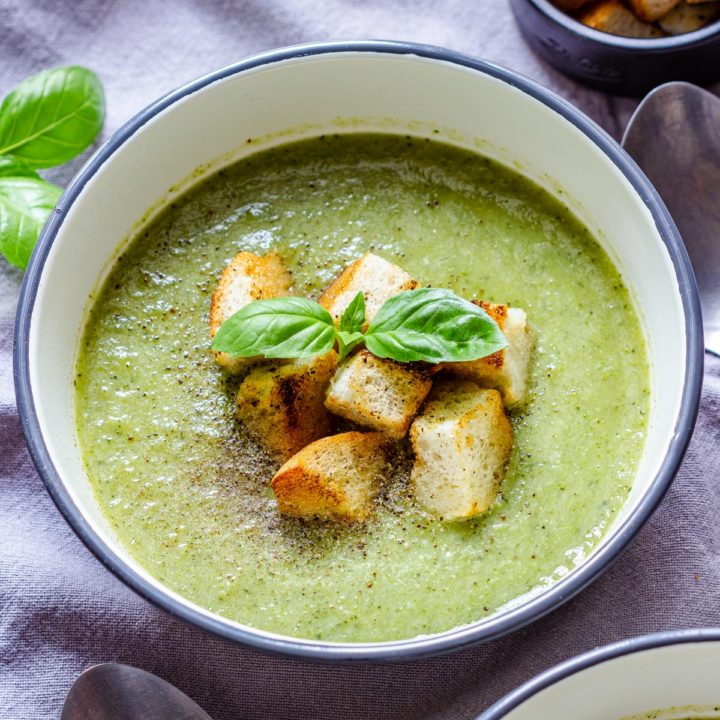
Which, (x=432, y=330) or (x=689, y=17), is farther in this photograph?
(x=689, y=17)

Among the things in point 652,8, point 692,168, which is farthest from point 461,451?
point 652,8

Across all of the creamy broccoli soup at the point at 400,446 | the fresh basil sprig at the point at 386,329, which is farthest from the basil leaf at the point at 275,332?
the creamy broccoli soup at the point at 400,446

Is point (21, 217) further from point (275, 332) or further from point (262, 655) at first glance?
point (262, 655)

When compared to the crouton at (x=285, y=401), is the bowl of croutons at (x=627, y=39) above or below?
above

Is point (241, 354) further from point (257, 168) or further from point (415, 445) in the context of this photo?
point (257, 168)

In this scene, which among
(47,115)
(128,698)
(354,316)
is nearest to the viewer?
(354,316)

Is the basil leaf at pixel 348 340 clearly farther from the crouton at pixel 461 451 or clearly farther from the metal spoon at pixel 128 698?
the metal spoon at pixel 128 698

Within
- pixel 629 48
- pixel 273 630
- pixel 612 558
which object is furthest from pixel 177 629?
pixel 629 48
